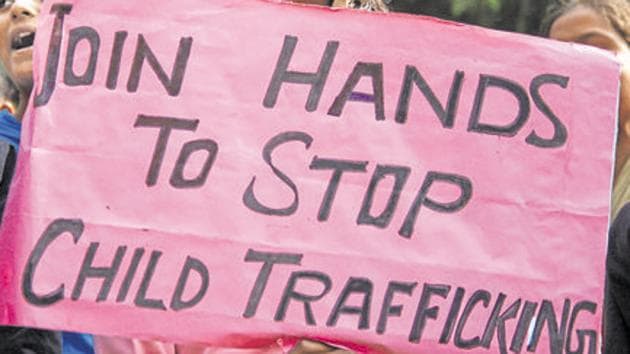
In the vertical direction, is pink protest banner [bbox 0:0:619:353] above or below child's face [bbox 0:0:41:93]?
below

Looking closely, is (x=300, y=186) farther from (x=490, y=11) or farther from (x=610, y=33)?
(x=490, y=11)

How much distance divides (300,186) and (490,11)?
3.18 metres

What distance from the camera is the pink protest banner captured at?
263 centimetres

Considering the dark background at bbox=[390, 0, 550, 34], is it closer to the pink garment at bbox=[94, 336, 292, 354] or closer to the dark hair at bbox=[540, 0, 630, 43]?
the dark hair at bbox=[540, 0, 630, 43]

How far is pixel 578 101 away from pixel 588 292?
0.31 meters

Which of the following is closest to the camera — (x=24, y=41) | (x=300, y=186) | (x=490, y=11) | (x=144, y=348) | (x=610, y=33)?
(x=300, y=186)

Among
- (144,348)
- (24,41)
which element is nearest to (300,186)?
(144,348)

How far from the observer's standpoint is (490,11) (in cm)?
574

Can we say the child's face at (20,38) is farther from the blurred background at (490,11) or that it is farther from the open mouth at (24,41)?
the blurred background at (490,11)

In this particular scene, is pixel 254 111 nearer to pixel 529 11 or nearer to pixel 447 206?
pixel 447 206

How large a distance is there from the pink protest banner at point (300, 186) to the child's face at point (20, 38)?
49 centimetres

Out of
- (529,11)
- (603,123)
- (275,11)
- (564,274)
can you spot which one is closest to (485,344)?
(564,274)

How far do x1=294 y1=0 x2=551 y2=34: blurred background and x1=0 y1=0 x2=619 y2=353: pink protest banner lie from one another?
2871mm

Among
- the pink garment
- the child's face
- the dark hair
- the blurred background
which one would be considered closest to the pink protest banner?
the pink garment
